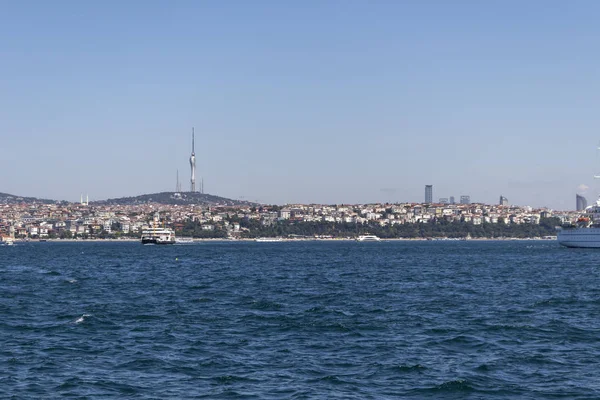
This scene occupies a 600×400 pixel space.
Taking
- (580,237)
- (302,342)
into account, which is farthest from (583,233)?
(302,342)

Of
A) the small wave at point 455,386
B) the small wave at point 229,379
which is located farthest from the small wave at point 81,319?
the small wave at point 455,386

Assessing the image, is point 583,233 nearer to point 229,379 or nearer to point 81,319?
point 81,319

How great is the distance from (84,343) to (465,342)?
1398cm

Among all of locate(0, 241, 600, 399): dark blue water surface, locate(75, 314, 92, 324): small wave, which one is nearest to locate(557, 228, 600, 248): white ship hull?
locate(0, 241, 600, 399): dark blue water surface

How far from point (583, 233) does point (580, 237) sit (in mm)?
1272

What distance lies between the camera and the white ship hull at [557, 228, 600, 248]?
150 metres

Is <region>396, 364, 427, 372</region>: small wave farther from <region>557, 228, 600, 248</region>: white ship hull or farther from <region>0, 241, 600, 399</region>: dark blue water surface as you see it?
<region>557, 228, 600, 248</region>: white ship hull

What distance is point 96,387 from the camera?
77.4 feet

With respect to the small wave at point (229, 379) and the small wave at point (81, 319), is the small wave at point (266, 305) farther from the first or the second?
the small wave at point (229, 379)

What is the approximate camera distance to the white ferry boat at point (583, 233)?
15012 centimetres

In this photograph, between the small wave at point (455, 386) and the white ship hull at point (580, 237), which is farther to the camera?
the white ship hull at point (580, 237)

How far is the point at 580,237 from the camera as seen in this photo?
153 metres

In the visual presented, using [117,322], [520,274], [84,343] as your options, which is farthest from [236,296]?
[520,274]

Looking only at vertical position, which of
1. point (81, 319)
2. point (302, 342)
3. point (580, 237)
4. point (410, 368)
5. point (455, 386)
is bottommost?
point (455, 386)
